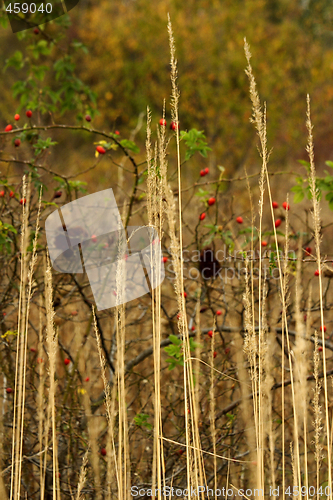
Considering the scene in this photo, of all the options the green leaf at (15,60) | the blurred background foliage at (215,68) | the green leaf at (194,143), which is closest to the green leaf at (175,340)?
the green leaf at (194,143)

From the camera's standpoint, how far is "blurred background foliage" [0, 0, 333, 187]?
895 centimetres

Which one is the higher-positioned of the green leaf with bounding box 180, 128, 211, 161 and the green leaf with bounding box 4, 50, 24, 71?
the green leaf with bounding box 4, 50, 24, 71

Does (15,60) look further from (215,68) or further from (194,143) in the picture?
(215,68)

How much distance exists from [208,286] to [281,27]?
937 centimetres

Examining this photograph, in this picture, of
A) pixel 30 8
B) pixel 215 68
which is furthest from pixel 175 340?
pixel 215 68

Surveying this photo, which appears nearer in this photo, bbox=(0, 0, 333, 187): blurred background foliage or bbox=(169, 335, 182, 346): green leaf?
bbox=(169, 335, 182, 346): green leaf

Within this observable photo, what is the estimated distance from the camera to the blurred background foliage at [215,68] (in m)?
8.95

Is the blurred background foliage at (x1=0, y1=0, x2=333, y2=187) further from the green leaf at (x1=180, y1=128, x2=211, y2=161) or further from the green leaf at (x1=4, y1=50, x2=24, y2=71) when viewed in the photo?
the green leaf at (x1=180, y1=128, x2=211, y2=161)

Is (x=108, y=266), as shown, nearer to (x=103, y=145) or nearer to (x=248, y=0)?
(x=103, y=145)

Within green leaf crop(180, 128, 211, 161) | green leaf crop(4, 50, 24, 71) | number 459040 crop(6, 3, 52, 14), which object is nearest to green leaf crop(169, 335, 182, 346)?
green leaf crop(180, 128, 211, 161)

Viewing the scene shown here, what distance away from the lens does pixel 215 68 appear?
9.14 m

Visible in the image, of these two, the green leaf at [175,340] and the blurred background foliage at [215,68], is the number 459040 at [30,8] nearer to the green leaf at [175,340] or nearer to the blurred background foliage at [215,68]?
the green leaf at [175,340]

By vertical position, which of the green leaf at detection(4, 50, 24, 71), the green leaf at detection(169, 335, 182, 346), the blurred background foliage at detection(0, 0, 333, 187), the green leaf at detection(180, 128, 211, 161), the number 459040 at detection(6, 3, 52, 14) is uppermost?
Answer: the blurred background foliage at detection(0, 0, 333, 187)

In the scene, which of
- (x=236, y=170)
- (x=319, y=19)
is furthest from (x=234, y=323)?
(x=319, y=19)
